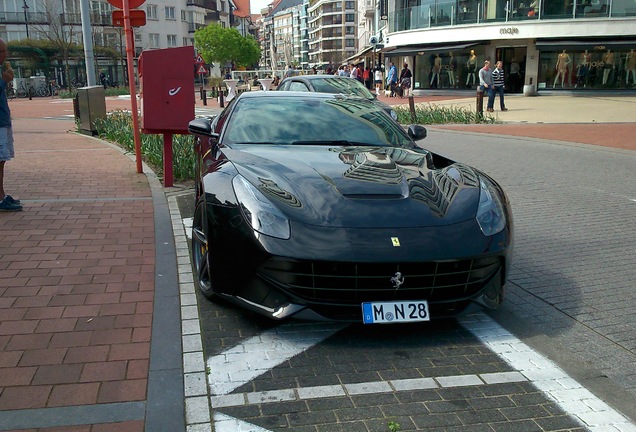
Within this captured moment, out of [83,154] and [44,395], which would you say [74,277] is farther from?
[83,154]

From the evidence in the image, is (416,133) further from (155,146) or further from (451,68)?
(451,68)

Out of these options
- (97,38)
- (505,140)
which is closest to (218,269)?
(505,140)

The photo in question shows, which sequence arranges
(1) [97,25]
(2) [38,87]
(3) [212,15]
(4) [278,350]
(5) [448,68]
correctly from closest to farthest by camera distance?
(4) [278,350] → (5) [448,68] → (2) [38,87] → (1) [97,25] → (3) [212,15]

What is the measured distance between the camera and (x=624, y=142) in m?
13.6

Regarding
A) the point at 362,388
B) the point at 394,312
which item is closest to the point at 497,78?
the point at 394,312

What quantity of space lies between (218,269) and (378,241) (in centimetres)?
102

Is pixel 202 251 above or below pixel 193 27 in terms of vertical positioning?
below

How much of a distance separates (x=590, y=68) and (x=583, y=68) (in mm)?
353

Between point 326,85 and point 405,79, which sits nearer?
point 326,85

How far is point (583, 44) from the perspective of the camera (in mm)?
32750

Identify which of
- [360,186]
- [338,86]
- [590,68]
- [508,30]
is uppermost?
[508,30]

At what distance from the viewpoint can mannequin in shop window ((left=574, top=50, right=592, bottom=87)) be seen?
33344 millimetres

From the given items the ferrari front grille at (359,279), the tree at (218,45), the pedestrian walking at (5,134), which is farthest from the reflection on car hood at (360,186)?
the tree at (218,45)

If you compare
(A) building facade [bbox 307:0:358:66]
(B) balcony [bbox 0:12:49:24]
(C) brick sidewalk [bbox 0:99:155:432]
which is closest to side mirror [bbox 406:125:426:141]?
(C) brick sidewalk [bbox 0:99:155:432]
